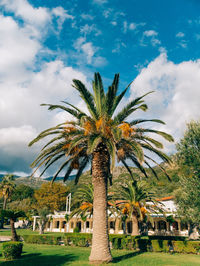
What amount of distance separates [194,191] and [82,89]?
1258cm

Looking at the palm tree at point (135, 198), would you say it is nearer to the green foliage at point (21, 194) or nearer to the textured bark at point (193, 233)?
the textured bark at point (193, 233)

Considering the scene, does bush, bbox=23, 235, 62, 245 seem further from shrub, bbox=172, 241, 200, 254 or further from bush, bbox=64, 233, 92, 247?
shrub, bbox=172, 241, 200, 254

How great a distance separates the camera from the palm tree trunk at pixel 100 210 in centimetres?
1281

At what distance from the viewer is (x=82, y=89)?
14117 mm

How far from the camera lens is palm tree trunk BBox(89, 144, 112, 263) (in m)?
A: 12.8

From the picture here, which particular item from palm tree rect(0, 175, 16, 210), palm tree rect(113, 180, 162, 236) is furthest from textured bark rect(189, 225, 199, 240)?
palm tree rect(0, 175, 16, 210)

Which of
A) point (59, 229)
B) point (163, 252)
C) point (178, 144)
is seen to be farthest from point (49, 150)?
point (59, 229)

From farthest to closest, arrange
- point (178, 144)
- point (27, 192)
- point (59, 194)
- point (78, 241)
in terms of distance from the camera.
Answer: point (27, 192), point (59, 194), point (78, 241), point (178, 144)

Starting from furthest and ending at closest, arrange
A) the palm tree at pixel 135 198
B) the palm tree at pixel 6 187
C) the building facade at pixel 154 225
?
the palm tree at pixel 6 187, the building facade at pixel 154 225, the palm tree at pixel 135 198

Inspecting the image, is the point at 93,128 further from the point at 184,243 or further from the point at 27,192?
the point at 27,192

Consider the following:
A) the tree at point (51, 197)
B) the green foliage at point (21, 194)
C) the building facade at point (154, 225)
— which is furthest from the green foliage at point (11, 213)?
the green foliage at point (21, 194)

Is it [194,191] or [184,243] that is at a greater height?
[194,191]

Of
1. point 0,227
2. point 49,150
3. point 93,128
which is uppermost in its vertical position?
point 93,128

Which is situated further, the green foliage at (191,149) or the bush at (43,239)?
the bush at (43,239)
